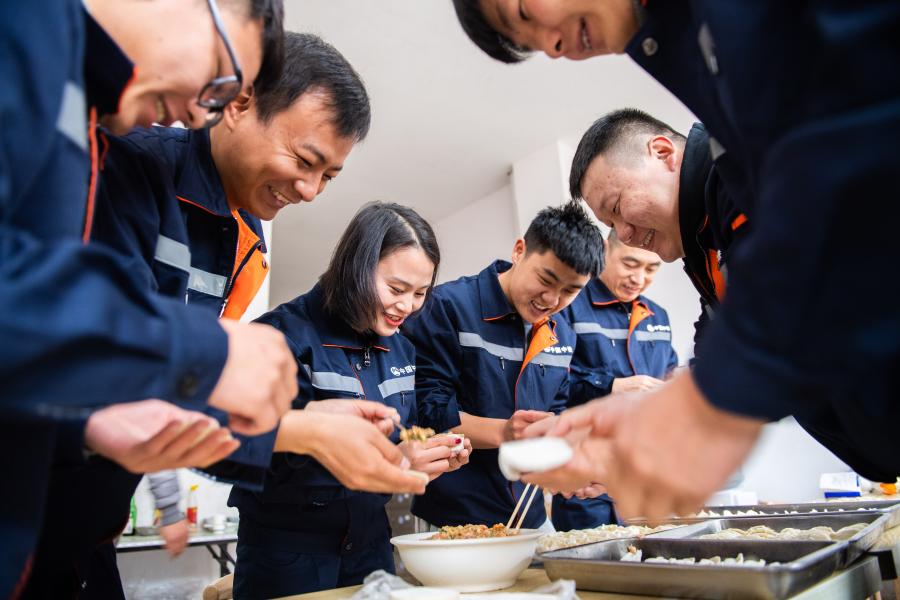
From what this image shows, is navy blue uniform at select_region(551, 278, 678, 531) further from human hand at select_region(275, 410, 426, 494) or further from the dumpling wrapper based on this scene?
the dumpling wrapper

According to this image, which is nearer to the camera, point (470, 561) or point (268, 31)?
point (268, 31)

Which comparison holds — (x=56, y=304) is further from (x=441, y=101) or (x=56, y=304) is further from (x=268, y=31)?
(x=441, y=101)

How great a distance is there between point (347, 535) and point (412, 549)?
58cm

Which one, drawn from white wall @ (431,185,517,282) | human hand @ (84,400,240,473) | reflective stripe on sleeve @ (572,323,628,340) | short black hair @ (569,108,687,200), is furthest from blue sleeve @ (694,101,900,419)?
white wall @ (431,185,517,282)

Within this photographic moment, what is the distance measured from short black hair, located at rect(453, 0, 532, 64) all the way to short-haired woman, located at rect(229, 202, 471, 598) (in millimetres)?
863

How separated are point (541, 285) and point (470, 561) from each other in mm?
1635

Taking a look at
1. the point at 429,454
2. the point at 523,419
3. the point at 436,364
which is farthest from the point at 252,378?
the point at 436,364

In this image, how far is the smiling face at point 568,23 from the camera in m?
1.03

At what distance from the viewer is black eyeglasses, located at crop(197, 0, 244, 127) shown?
100 cm

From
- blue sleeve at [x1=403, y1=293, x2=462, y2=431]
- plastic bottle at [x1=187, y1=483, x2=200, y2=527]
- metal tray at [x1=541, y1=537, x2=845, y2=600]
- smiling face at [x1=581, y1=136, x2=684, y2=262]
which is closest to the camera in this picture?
metal tray at [x1=541, y1=537, x2=845, y2=600]

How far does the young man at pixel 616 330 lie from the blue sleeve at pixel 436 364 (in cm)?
76

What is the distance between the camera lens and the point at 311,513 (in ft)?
6.01

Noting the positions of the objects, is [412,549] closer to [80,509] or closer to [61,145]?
[80,509]

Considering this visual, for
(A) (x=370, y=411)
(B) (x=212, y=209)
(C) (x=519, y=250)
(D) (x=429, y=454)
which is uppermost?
(C) (x=519, y=250)
